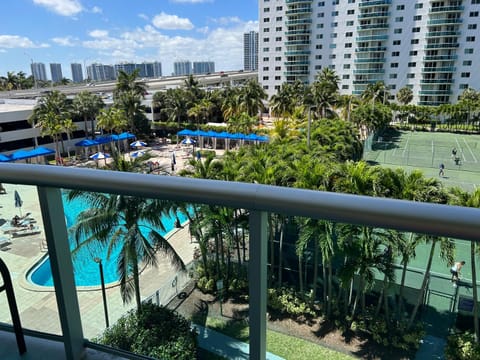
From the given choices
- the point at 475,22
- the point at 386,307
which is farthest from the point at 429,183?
the point at 475,22

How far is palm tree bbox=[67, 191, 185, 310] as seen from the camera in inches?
69.5

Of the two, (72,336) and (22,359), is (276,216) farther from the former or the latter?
(22,359)

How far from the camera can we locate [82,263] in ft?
6.33

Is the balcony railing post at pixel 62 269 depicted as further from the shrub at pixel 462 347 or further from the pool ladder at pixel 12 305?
the shrub at pixel 462 347

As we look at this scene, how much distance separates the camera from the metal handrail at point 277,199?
87 centimetres

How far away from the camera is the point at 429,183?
10.2 metres

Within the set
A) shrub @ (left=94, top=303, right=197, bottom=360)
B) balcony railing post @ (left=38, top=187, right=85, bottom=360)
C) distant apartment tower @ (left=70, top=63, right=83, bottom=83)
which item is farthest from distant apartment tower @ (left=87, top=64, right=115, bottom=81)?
balcony railing post @ (left=38, top=187, right=85, bottom=360)

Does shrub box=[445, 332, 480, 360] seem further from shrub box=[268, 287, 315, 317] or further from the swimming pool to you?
the swimming pool

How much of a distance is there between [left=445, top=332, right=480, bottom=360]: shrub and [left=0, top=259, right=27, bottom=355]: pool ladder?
6.10 ft

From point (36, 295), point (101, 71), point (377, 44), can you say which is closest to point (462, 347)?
point (36, 295)

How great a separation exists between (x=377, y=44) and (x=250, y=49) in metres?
133

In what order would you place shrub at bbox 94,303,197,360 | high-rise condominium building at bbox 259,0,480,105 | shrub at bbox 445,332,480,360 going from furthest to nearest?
1. high-rise condominium building at bbox 259,0,480,105
2. shrub at bbox 94,303,197,360
3. shrub at bbox 445,332,480,360

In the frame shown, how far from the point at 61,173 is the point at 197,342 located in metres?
0.93

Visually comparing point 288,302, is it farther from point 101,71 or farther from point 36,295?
point 101,71
